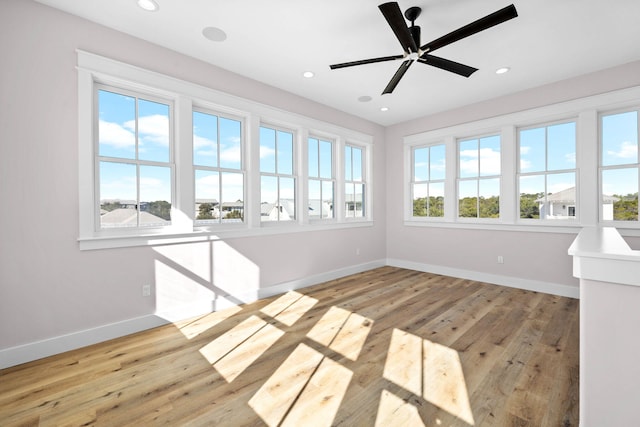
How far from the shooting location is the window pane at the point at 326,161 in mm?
4695

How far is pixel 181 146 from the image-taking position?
3.04 meters

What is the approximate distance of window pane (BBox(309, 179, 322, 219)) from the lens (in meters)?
4.51

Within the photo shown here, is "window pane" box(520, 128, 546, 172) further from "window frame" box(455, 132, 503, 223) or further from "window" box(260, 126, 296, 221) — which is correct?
"window" box(260, 126, 296, 221)

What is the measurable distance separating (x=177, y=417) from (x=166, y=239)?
1765 mm

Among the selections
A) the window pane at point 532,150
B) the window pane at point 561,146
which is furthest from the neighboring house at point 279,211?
the window pane at point 561,146

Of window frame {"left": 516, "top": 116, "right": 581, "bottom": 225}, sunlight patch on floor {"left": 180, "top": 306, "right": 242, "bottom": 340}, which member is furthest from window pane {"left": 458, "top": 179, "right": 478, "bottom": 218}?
sunlight patch on floor {"left": 180, "top": 306, "right": 242, "bottom": 340}

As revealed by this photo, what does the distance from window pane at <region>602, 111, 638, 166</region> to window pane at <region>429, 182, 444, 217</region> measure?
2.08 meters

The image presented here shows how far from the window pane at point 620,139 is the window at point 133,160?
209 inches

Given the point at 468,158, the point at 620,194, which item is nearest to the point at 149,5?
the point at 468,158

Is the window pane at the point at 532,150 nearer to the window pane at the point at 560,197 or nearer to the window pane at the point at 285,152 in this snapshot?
the window pane at the point at 560,197

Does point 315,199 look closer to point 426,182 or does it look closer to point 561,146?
point 426,182

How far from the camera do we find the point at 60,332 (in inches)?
92.5

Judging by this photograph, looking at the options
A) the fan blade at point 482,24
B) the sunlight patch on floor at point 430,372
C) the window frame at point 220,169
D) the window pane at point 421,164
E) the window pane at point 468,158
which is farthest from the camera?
the window pane at point 421,164

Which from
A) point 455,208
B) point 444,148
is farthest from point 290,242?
point 444,148
